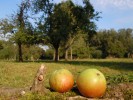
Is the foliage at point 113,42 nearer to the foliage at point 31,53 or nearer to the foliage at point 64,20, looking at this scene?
the foliage at point 31,53

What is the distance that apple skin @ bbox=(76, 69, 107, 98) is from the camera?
6.18 m

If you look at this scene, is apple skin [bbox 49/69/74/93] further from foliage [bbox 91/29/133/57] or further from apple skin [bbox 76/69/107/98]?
foliage [bbox 91/29/133/57]

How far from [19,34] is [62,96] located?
36503 mm

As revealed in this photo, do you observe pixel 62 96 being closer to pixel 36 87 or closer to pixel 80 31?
pixel 36 87

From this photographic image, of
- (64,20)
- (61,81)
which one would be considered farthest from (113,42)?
(61,81)

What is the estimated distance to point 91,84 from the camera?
20.2 ft

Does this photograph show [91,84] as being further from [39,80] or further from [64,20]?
[64,20]

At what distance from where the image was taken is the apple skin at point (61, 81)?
6.47 meters

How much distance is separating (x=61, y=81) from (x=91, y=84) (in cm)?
64

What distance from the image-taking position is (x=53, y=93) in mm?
6352

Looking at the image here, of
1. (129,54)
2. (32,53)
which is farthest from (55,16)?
(129,54)

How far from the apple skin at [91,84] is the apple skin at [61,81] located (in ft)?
0.99

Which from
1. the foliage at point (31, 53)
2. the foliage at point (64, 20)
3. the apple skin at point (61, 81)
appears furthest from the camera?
the foliage at point (31, 53)

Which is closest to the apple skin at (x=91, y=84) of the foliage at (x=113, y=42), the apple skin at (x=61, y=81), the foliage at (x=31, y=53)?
the apple skin at (x=61, y=81)
